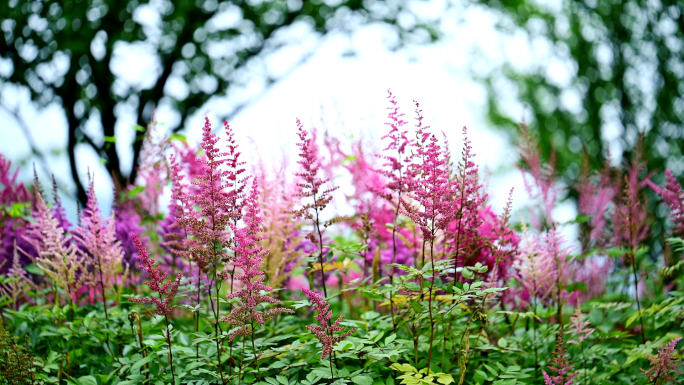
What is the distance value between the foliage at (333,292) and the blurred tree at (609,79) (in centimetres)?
577

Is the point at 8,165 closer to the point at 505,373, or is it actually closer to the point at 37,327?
the point at 37,327

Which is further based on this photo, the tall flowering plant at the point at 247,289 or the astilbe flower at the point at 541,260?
the astilbe flower at the point at 541,260

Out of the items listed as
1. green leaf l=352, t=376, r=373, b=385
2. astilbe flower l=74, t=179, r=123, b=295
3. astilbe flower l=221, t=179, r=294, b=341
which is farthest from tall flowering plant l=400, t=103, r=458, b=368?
astilbe flower l=74, t=179, r=123, b=295

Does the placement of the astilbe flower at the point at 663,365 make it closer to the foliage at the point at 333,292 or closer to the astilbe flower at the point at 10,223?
the foliage at the point at 333,292

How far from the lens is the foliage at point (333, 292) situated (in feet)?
6.47

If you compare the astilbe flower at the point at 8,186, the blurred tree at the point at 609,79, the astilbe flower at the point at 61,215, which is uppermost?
the blurred tree at the point at 609,79

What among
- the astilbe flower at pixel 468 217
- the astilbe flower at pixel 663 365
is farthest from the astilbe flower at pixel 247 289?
the astilbe flower at pixel 663 365

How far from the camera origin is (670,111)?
10.2m

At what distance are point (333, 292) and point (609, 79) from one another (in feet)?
37.1

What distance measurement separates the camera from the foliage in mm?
1972

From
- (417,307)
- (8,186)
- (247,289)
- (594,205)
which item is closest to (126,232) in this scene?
(8,186)

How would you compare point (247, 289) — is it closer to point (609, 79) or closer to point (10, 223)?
point (10, 223)

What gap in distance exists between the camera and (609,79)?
12062mm

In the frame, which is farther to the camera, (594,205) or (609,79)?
(609,79)
